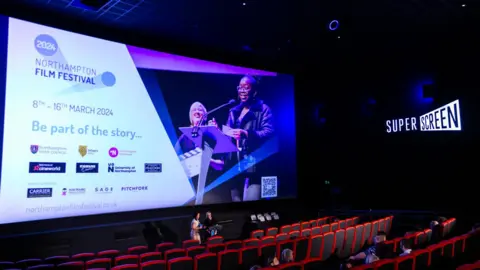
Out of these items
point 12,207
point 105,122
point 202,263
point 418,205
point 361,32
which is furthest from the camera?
point 418,205

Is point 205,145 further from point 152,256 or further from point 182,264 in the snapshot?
point 182,264

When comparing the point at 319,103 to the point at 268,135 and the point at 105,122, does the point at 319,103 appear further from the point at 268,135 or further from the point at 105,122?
the point at 105,122

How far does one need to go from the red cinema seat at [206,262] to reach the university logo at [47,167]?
481 centimetres

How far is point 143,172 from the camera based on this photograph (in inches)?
402

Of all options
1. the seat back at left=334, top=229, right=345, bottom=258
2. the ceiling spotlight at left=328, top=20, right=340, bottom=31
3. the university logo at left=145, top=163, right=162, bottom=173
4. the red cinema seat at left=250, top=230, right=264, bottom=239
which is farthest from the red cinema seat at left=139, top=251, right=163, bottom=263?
the ceiling spotlight at left=328, top=20, right=340, bottom=31

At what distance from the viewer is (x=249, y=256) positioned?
21.1ft

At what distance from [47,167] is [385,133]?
10.7 metres

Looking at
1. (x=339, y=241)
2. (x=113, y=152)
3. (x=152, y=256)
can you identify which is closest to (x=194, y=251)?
(x=152, y=256)

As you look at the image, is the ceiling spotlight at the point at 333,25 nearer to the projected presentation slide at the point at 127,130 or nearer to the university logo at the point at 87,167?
the projected presentation slide at the point at 127,130

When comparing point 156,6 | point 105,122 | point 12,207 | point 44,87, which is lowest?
point 12,207

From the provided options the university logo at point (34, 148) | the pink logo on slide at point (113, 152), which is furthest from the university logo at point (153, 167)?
the university logo at point (34, 148)

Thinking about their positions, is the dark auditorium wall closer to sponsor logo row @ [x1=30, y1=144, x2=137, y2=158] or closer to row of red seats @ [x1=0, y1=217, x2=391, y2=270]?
row of red seats @ [x1=0, y1=217, x2=391, y2=270]

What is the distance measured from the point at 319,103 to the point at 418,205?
5.17m

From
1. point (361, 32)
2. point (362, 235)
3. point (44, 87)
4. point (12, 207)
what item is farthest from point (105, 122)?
point (361, 32)
